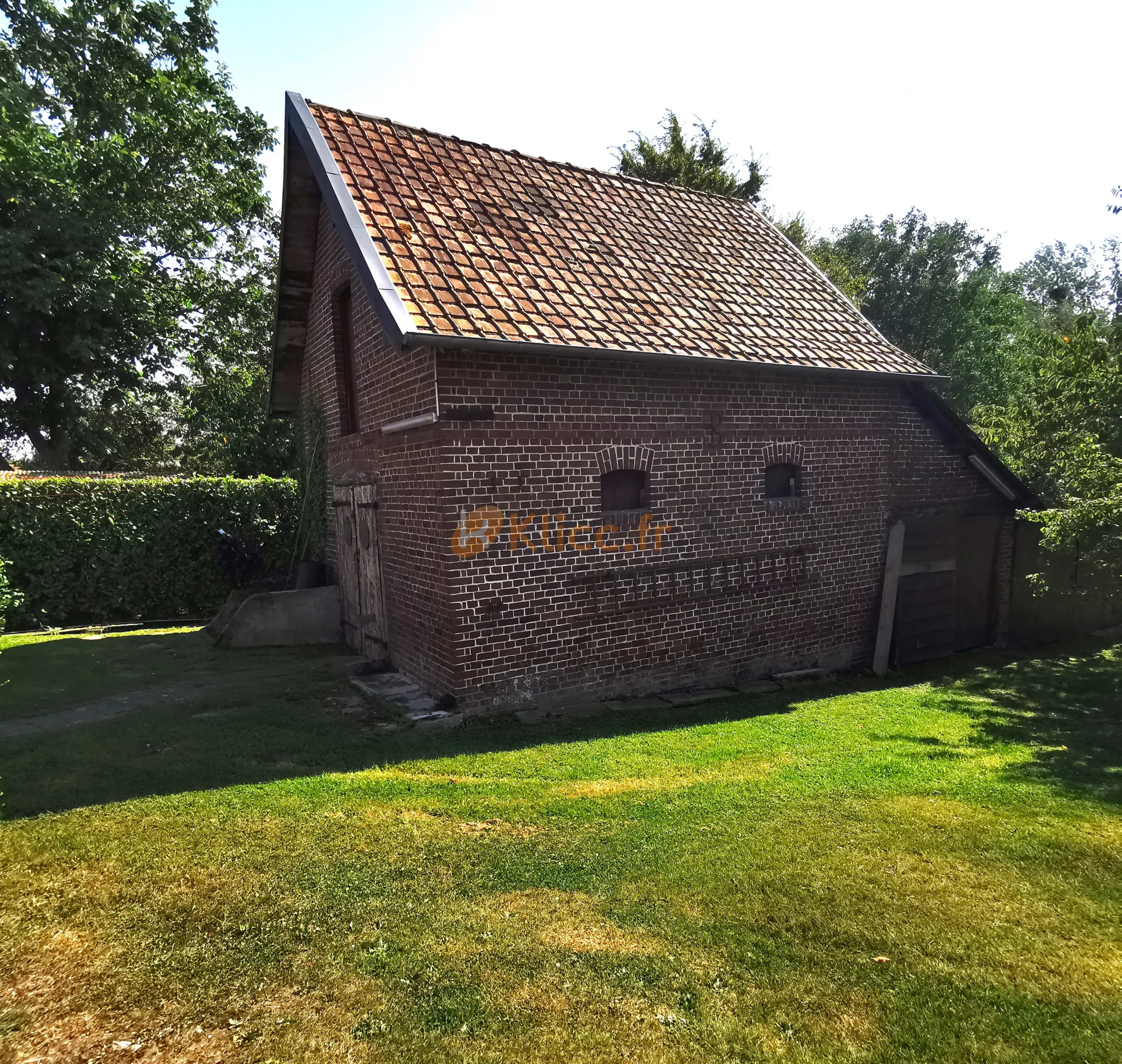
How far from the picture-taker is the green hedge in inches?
474

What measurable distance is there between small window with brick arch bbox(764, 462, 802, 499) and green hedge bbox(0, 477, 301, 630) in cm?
898

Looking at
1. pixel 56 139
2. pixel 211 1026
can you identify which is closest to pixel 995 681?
pixel 211 1026

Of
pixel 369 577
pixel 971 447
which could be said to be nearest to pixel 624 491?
pixel 369 577

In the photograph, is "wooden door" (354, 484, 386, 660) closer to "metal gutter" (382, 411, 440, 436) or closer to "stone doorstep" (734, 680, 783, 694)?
"metal gutter" (382, 411, 440, 436)

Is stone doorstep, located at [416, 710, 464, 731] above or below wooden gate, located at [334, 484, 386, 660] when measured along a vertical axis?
below

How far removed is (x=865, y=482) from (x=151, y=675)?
413 inches

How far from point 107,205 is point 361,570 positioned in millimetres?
16102

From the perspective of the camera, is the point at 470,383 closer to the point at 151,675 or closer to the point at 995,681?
the point at 151,675

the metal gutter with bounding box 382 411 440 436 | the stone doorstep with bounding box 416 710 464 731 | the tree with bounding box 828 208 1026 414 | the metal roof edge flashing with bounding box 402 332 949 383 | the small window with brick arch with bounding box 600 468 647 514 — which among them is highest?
the tree with bounding box 828 208 1026 414

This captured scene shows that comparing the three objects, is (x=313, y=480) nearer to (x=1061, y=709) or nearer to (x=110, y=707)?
(x=110, y=707)

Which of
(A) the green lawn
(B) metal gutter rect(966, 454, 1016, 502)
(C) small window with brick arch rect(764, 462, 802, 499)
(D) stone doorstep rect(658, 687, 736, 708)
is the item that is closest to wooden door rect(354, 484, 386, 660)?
(A) the green lawn

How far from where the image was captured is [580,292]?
852cm

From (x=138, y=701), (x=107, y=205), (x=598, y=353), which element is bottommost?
(x=138, y=701)

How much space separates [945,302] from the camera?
35406 mm
